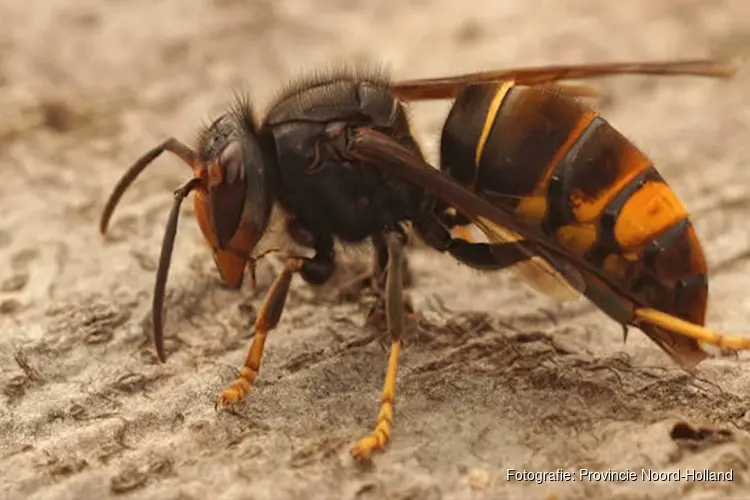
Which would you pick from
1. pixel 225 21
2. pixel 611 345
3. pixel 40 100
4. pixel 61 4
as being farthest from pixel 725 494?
pixel 61 4

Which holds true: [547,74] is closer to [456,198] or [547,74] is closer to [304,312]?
[456,198]

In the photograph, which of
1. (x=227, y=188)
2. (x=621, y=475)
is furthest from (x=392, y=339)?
(x=621, y=475)

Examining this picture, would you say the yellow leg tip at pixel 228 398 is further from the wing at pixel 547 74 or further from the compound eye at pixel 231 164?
the wing at pixel 547 74

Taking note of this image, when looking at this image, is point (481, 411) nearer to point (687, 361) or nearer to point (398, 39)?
point (687, 361)

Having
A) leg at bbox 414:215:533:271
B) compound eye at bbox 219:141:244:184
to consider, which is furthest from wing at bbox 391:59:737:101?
compound eye at bbox 219:141:244:184

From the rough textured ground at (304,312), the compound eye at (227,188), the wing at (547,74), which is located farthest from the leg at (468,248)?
the compound eye at (227,188)

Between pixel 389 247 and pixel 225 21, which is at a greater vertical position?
pixel 225 21
